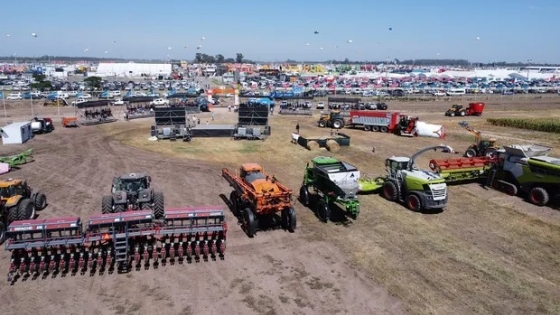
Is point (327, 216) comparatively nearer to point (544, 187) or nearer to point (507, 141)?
point (544, 187)

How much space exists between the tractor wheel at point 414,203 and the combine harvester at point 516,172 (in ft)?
12.7

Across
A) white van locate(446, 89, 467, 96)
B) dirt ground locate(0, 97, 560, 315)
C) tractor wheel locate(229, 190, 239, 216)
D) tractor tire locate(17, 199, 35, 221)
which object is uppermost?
white van locate(446, 89, 467, 96)

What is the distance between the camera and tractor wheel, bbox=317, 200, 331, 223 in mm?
15617

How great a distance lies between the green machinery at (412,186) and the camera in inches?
648

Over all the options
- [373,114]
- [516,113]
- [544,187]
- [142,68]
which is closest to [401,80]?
[516,113]

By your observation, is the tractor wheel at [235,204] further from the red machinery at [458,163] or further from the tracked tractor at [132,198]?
the red machinery at [458,163]

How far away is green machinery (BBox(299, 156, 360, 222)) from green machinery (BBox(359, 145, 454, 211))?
2.88 metres

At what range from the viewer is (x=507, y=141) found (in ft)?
110

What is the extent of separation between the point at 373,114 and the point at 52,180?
90.2 ft

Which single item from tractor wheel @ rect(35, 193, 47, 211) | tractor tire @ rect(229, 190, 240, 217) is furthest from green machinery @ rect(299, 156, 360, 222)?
tractor wheel @ rect(35, 193, 47, 211)

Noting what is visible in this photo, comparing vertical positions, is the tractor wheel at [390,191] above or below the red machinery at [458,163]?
below

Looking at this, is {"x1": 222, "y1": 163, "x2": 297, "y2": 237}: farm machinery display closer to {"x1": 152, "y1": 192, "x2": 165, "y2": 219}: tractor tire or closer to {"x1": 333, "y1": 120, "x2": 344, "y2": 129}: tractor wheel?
{"x1": 152, "y1": 192, "x2": 165, "y2": 219}: tractor tire

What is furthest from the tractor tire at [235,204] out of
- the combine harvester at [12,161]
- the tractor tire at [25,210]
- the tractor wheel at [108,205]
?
the combine harvester at [12,161]

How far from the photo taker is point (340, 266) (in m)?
12.2
